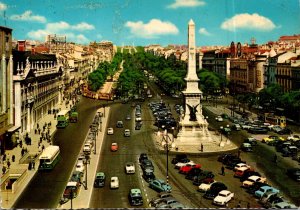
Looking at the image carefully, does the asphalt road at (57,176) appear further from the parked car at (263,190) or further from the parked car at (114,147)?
the parked car at (263,190)

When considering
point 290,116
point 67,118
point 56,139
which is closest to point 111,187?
point 56,139

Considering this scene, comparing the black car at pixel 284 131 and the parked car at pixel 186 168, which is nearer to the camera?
the parked car at pixel 186 168

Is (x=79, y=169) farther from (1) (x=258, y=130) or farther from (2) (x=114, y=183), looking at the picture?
(1) (x=258, y=130)

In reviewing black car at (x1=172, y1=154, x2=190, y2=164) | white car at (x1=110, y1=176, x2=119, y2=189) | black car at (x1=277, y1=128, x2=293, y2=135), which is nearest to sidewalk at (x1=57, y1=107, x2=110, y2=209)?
white car at (x1=110, y1=176, x2=119, y2=189)

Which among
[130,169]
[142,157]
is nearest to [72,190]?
[130,169]

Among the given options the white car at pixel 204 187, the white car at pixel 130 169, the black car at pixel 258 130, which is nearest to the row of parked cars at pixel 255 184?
the white car at pixel 204 187

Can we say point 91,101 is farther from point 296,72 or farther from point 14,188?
point 14,188
